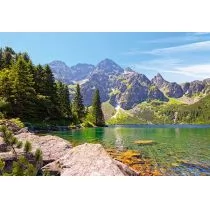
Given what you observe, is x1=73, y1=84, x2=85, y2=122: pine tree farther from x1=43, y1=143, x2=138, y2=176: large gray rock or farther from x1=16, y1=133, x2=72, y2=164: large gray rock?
x1=43, y1=143, x2=138, y2=176: large gray rock

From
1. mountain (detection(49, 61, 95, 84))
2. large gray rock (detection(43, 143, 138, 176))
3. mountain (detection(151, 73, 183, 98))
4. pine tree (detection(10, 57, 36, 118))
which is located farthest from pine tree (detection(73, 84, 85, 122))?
large gray rock (detection(43, 143, 138, 176))

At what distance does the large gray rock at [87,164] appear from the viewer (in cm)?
1240

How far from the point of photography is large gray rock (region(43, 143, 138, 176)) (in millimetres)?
12398

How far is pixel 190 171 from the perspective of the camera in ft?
50.4

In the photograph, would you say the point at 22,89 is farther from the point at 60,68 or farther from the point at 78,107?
the point at 78,107

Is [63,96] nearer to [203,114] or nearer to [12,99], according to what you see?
[12,99]

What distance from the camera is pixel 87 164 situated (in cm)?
1281

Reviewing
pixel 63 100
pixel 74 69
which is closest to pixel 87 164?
pixel 74 69

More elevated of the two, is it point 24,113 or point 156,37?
point 156,37

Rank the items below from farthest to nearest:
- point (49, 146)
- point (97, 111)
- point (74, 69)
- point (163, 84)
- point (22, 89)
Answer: point (163, 84), point (97, 111), point (22, 89), point (74, 69), point (49, 146)

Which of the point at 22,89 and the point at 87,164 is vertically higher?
the point at 22,89

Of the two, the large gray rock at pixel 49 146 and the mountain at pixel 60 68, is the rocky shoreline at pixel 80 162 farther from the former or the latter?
the mountain at pixel 60 68
